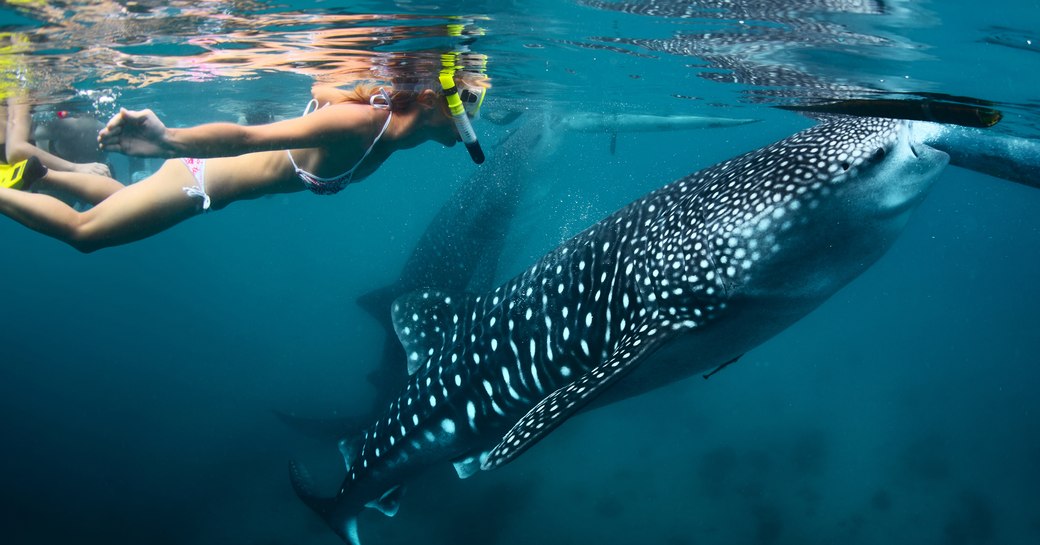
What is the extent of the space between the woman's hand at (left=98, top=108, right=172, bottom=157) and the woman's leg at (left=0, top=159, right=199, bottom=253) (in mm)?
1449

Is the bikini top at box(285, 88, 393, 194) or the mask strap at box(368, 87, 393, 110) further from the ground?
the mask strap at box(368, 87, 393, 110)

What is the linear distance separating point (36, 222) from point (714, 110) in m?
13.0

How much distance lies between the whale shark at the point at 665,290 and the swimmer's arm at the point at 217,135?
2013mm

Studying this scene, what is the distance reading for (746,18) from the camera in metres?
5.59

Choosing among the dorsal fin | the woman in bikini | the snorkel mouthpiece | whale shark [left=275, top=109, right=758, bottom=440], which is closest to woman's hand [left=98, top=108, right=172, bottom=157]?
the woman in bikini

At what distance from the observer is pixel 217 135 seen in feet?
12.2

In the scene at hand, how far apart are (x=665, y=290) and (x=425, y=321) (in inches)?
105

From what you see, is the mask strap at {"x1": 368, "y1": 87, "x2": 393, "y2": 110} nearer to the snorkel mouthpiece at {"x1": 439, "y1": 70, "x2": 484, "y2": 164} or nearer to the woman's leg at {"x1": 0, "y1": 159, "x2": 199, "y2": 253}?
the snorkel mouthpiece at {"x1": 439, "y1": 70, "x2": 484, "y2": 164}

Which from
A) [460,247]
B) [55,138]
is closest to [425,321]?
[460,247]

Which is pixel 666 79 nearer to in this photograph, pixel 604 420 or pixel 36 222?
pixel 604 420

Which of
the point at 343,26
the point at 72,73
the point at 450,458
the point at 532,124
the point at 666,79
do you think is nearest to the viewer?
the point at 450,458

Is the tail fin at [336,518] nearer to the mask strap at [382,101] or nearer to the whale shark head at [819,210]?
the mask strap at [382,101]

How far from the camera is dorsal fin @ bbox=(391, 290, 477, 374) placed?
559 centimetres

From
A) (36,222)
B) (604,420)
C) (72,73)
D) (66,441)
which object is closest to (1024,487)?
(604,420)
